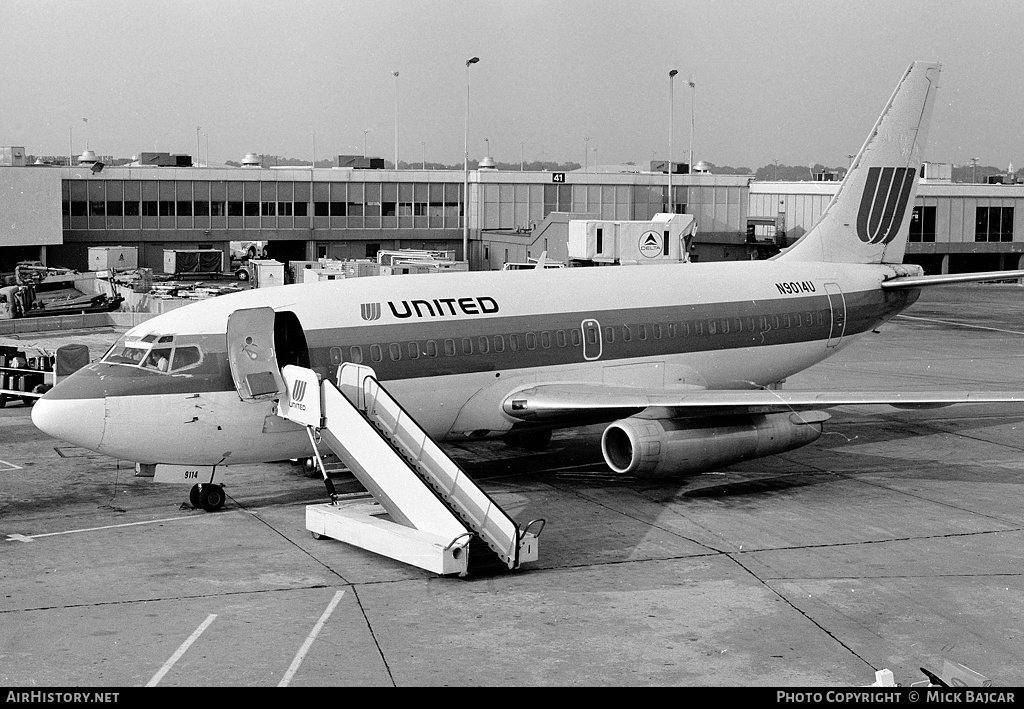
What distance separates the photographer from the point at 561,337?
29.1 m

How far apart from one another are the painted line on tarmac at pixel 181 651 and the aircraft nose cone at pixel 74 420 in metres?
6.36

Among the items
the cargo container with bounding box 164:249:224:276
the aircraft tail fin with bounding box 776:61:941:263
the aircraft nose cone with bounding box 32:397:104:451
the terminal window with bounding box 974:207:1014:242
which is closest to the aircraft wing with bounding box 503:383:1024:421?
→ the aircraft nose cone with bounding box 32:397:104:451

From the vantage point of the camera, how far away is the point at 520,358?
93.2 feet

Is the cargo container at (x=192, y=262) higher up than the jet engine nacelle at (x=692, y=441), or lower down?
higher up

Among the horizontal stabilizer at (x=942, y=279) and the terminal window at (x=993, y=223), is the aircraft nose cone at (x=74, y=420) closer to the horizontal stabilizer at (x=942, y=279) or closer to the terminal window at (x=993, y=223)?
the horizontal stabilizer at (x=942, y=279)

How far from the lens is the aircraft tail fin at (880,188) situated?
36.7 meters

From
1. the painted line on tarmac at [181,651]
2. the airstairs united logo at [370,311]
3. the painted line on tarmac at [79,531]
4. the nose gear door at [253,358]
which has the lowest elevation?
the painted line on tarmac at [181,651]

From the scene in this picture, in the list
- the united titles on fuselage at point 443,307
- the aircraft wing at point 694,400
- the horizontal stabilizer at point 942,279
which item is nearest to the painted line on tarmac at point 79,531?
the united titles on fuselage at point 443,307

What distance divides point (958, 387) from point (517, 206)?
4540 cm

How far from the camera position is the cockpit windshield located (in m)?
24.5

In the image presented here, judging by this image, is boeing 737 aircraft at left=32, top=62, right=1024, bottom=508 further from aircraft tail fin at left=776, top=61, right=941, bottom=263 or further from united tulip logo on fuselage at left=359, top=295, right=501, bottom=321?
aircraft tail fin at left=776, top=61, right=941, bottom=263

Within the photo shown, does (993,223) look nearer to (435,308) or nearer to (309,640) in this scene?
(435,308)

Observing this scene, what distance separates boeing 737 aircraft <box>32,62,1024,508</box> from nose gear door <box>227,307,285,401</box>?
31 millimetres
